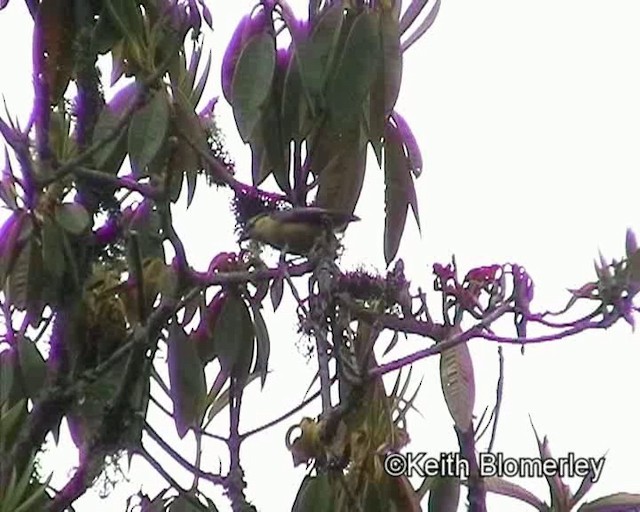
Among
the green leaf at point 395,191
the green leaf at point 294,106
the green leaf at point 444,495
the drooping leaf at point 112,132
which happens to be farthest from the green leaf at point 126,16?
the green leaf at point 444,495

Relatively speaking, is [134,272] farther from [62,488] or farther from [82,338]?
[62,488]

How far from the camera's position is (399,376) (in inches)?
53.0

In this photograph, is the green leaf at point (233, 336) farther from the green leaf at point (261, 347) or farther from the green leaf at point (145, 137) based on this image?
the green leaf at point (145, 137)

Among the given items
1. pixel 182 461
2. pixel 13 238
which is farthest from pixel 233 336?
pixel 13 238

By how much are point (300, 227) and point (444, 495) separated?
0.85 ft

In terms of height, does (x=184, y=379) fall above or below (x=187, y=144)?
below

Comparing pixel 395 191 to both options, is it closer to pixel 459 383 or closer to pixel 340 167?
pixel 340 167

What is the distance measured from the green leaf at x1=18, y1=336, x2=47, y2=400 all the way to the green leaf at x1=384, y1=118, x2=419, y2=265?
373 mm

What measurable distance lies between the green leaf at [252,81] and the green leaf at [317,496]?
32 centimetres

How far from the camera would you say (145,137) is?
140 cm

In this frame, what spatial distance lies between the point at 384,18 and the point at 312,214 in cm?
22

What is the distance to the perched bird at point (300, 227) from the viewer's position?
1282mm

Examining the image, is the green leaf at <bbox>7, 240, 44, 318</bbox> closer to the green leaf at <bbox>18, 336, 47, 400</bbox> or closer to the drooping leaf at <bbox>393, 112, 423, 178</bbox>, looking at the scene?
the green leaf at <bbox>18, 336, 47, 400</bbox>

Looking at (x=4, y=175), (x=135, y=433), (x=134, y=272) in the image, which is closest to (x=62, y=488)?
(x=135, y=433)
